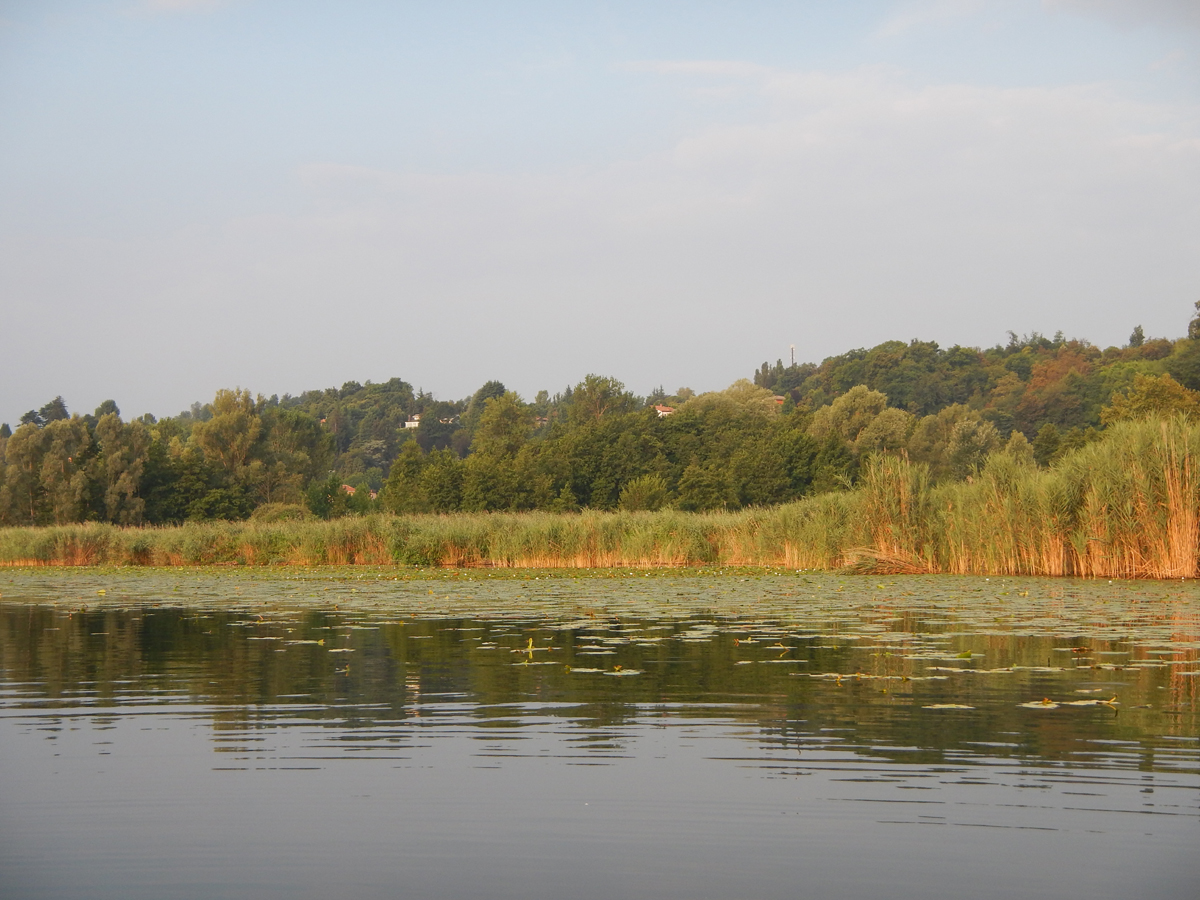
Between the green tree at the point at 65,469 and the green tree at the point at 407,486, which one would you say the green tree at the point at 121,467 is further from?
the green tree at the point at 407,486

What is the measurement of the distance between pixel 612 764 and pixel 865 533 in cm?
2054

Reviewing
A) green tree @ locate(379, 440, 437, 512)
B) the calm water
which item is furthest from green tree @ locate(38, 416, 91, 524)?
the calm water

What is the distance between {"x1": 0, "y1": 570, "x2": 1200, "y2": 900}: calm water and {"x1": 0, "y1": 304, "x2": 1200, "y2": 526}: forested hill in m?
35.6

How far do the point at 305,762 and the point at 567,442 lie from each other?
61.4 meters

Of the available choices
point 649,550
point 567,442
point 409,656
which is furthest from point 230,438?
Result: point 409,656

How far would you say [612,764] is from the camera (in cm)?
628

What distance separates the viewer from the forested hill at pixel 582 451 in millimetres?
56938

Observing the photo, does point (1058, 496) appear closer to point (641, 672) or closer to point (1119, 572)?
point (1119, 572)

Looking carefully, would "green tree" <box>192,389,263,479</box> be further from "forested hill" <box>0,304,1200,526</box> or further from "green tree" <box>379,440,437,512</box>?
"green tree" <box>379,440,437,512</box>

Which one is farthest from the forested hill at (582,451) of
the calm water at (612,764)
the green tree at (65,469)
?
the calm water at (612,764)

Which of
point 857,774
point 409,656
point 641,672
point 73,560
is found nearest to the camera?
point 857,774

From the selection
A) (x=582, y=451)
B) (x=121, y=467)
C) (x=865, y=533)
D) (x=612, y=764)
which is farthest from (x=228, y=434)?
(x=612, y=764)

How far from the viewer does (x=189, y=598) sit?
20.6 m

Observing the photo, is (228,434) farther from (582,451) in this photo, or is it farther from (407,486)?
(582,451)
